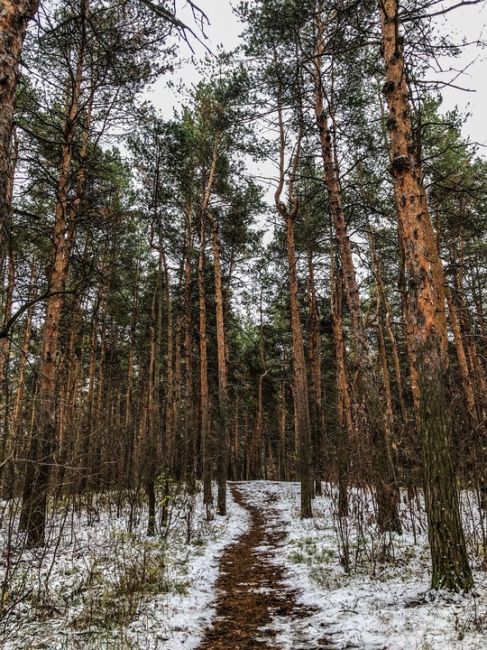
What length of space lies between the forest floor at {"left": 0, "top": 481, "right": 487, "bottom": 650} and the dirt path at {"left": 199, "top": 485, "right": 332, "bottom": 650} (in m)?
0.01

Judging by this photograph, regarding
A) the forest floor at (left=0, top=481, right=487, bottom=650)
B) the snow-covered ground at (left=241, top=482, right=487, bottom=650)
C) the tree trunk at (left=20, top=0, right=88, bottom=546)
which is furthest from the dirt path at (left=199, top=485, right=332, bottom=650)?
the tree trunk at (left=20, top=0, right=88, bottom=546)

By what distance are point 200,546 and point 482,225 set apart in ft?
40.6

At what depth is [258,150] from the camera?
42.0ft

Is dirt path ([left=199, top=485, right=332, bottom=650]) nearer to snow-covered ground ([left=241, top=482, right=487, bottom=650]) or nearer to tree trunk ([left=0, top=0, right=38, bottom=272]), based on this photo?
snow-covered ground ([left=241, top=482, right=487, bottom=650])

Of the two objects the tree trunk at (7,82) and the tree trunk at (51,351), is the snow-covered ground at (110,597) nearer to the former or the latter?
the tree trunk at (51,351)

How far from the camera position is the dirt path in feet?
13.0

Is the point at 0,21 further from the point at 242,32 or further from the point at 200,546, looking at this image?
the point at 242,32

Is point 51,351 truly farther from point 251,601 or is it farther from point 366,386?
point 366,386

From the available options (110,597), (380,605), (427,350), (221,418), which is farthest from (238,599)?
(221,418)

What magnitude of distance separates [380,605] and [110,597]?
308 cm

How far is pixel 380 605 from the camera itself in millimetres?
4344

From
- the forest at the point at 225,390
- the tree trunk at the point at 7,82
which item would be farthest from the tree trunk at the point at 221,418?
the tree trunk at the point at 7,82

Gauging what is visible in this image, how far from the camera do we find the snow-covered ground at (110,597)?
153 inches

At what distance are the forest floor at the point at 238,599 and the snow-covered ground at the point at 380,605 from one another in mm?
15
